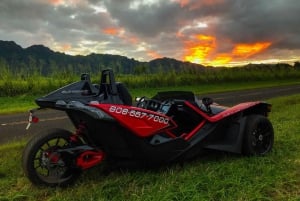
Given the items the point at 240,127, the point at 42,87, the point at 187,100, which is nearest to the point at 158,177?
the point at 187,100

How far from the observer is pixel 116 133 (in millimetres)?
4562

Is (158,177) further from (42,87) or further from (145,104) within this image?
(42,87)

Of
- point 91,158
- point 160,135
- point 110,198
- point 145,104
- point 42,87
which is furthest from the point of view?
point 42,87

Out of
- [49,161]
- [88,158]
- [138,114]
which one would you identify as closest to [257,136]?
[138,114]

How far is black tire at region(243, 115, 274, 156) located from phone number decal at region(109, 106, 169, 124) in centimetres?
148

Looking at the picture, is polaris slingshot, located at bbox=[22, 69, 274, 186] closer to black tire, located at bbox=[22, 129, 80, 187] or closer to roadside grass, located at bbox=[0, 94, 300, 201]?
black tire, located at bbox=[22, 129, 80, 187]

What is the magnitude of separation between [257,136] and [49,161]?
126 inches

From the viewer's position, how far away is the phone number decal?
4504 millimetres

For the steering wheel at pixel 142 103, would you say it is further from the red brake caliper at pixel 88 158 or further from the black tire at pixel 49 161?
the black tire at pixel 49 161

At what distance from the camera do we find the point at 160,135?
4961 mm

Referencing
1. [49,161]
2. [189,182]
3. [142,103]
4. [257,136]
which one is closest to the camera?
[49,161]

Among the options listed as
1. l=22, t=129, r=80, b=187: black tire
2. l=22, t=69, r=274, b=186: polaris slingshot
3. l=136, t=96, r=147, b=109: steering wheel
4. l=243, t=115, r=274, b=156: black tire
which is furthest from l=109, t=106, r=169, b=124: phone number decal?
l=243, t=115, r=274, b=156: black tire

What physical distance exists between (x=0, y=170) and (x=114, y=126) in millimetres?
2059

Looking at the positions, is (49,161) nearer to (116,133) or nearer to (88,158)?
(88,158)
